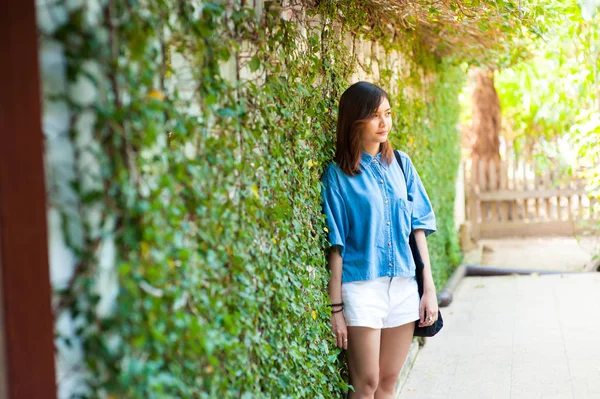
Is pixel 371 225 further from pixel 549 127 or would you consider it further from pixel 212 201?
pixel 549 127

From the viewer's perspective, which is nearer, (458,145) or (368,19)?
(368,19)

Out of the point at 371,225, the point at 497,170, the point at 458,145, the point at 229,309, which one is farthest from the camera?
the point at 497,170

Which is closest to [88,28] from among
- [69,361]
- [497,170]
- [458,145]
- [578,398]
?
[69,361]

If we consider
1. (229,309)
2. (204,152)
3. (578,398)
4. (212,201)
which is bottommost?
(578,398)

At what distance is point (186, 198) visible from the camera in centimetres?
204

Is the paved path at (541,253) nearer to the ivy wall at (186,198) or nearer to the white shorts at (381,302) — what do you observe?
the white shorts at (381,302)

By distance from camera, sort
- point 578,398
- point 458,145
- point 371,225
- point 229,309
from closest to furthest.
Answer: point 229,309
point 371,225
point 578,398
point 458,145

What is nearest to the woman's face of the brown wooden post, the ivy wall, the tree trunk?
the ivy wall

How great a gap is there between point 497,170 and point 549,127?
10.5 feet

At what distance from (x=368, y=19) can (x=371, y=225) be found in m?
1.62

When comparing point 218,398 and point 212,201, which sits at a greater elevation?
point 212,201

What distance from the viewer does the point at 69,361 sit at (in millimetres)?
1705

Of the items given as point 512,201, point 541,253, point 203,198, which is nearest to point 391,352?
point 203,198

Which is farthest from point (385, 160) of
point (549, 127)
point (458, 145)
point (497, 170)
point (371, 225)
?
point (549, 127)
